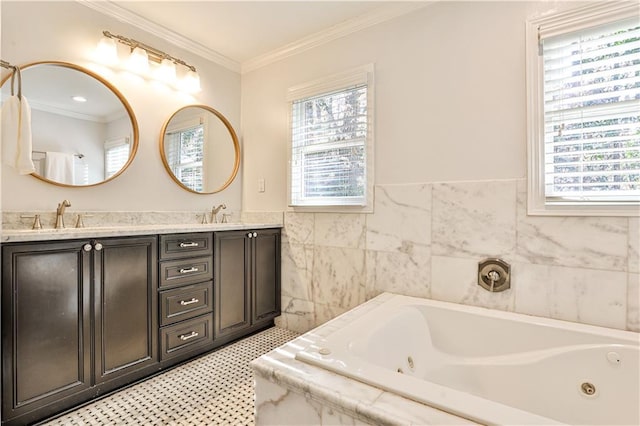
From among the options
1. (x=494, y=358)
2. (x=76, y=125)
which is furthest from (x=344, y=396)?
(x=76, y=125)

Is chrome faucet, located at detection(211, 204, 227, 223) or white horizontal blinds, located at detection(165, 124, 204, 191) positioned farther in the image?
chrome faucet, located at detection(211, 204, 227, 223)

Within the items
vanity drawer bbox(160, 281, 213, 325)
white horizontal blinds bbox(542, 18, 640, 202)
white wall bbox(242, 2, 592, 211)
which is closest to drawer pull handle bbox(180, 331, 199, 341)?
vanity drawer bbox(160, 281, 213, 325)

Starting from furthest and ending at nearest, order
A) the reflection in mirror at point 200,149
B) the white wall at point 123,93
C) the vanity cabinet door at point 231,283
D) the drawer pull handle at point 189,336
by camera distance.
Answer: the reflection in mirror at point 200,149, the vanity cabinet door at point 231,283, the drawer pull handle at point 189,336, the white wall at point 123,93

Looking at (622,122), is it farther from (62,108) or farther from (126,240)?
(62,108)

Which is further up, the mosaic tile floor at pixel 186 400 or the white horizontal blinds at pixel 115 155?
the white horizontal blinds at pixel 115 155

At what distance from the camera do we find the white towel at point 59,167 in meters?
1.95

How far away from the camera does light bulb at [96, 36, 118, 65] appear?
2.13 metres

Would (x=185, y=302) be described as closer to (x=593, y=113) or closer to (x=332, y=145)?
(x=332, y=145)

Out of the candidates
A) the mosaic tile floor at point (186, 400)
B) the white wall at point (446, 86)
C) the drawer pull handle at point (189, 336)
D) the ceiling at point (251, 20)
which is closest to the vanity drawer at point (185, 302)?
the drawer pull handle at point (189, 336)

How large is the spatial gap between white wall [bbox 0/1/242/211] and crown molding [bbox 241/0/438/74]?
0.34 m

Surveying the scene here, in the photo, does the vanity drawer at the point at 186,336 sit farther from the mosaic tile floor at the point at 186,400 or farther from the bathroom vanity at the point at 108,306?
the mosaic tile floor at the point at 186,400

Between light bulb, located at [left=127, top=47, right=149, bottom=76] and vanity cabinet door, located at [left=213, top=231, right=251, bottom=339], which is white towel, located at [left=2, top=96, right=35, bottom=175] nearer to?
light bulb, located at [left=127, top=47, right=149, bottom=76]

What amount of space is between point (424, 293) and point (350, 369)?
3.72ft

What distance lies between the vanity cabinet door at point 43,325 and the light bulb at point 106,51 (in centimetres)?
136
